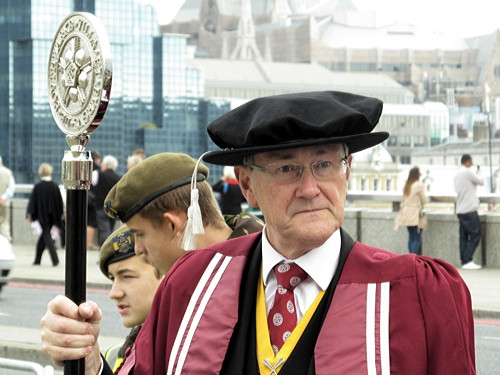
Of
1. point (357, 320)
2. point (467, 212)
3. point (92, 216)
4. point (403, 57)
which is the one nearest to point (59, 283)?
point (92, 216)

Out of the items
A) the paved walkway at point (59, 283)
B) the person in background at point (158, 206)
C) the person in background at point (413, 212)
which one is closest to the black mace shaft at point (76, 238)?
the person in background at point (158, 206)

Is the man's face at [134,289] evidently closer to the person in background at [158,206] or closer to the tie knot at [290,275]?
the person in background at [158,206]

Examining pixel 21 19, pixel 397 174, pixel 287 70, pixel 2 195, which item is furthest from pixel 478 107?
pixel 2 195

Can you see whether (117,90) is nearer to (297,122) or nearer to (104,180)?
(104,180)

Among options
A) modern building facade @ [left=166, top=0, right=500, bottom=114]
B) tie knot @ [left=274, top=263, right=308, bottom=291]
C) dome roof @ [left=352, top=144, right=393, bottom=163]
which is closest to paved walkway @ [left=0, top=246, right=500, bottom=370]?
tie knot @ [left=274, top=263, right=308, bottom=291]

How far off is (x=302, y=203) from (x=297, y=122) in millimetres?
164

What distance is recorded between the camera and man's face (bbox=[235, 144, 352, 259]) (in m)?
2.11

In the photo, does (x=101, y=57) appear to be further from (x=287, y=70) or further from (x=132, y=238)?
(x=287, y=70)

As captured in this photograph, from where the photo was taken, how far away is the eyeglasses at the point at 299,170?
7.02 feet

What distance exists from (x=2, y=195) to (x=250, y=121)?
15.8 metres

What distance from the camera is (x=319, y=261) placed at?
2.11m

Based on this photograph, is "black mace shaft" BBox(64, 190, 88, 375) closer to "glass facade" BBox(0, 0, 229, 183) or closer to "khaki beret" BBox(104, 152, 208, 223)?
"khaki beret" BBox(104, 152, 208, 223)

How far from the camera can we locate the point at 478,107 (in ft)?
604

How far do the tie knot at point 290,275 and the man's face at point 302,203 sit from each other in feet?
0.07
